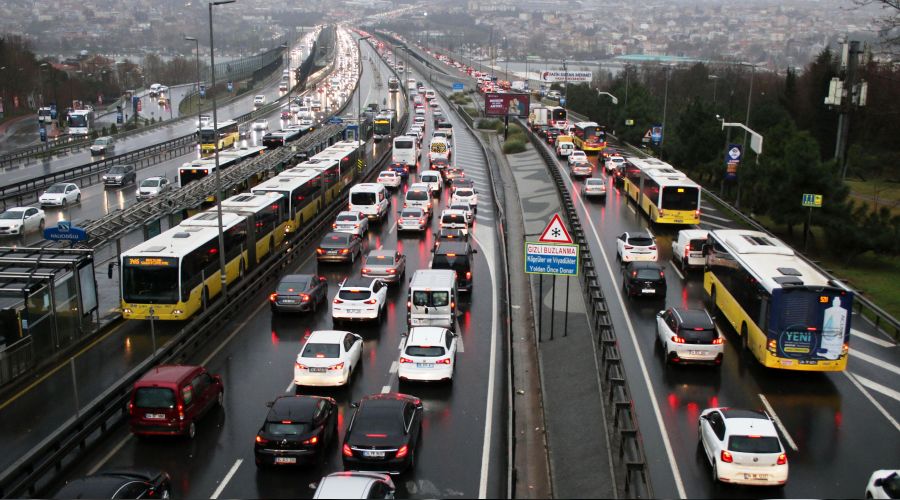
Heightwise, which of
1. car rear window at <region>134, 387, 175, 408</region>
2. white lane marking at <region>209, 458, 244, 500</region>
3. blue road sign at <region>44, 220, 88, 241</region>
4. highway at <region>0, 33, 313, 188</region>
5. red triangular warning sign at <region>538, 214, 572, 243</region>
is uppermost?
red triangular warning sign at <region>538, 214, 572, 243</region>

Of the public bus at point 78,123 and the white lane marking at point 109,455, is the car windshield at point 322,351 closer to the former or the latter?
the white lane marking at point 109,455

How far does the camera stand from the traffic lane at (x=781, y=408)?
16.5 meters

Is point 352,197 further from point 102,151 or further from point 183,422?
point 102,151

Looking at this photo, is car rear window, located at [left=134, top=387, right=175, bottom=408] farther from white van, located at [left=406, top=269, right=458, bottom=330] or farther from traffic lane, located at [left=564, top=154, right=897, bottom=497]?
traffic lane, located at [left=564, top=154, right=897, bottom=497]

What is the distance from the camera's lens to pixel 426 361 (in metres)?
20.4

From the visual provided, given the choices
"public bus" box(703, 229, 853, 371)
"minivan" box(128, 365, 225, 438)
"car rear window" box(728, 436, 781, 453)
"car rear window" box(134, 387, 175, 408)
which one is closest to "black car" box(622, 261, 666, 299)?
"public bus" box(703, 229, 853, 371)

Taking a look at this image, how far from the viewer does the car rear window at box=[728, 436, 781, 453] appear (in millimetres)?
15367

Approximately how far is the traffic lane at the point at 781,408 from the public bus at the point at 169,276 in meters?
13.7

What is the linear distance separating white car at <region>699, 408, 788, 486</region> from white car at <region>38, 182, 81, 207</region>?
42.1 meters

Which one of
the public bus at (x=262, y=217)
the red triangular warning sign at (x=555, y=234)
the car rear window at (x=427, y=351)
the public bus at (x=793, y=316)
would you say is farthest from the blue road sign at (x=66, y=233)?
the public bus at (x=793, y=316)

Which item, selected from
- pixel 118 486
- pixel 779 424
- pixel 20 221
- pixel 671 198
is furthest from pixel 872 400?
pixel 20 221

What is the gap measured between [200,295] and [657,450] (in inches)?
606

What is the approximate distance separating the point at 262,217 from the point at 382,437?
19.7m

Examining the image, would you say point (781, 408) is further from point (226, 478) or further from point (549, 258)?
point (226, 478)
